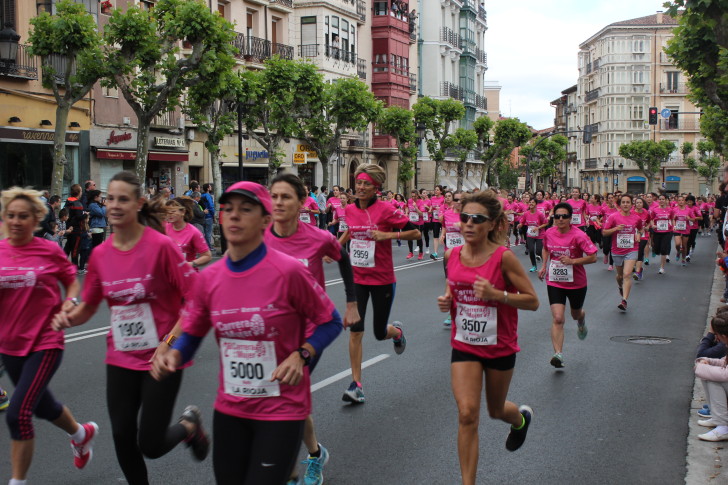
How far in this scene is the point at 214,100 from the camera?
2891 centimetres

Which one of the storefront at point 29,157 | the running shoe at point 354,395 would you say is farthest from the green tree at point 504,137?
the running shoe at point 354,395

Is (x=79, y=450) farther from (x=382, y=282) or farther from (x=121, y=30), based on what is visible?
(x=121, y=30)

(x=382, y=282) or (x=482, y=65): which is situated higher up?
(x=482, y=65)

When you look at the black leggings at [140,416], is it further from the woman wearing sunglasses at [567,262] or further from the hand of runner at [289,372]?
the woman wearing sunglasses at [567,262]

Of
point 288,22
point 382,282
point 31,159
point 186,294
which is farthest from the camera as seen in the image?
point 288,22

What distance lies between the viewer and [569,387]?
8383mm

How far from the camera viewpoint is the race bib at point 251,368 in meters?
3.87

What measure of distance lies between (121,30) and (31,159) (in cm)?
766

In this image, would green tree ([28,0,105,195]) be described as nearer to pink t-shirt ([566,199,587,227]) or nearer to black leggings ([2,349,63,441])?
pink t-shirt ([566,199,587,227])

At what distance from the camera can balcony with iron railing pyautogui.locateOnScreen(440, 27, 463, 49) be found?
6894cm

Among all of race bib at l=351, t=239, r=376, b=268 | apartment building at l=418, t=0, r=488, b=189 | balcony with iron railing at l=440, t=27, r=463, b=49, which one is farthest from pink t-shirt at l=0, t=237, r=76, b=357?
balcony with iron railing at l=440, t=27, r=463, b=49

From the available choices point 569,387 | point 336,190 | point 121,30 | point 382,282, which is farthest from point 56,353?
point 336,190

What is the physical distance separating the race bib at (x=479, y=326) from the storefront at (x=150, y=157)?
25.2m

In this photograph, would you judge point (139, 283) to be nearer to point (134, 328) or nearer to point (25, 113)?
point (134, 328)
